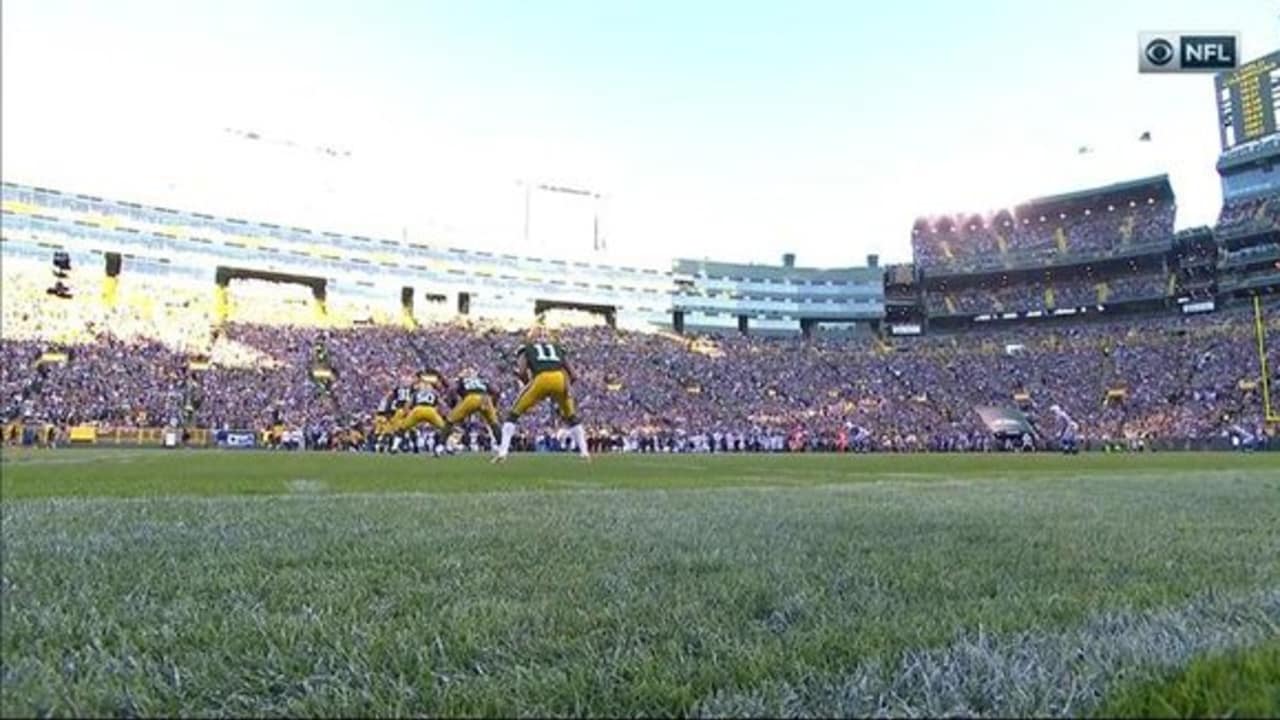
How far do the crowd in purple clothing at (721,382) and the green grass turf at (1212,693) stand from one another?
41168mm

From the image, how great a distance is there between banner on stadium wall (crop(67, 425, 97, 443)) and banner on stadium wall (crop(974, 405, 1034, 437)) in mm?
44351

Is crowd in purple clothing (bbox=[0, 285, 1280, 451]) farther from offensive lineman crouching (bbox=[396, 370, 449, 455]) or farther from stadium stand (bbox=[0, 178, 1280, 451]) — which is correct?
offensive lineman crouching (bbox=[396, 370, 449, 455])

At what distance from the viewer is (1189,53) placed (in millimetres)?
7539

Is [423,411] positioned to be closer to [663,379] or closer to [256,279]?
[663,379]

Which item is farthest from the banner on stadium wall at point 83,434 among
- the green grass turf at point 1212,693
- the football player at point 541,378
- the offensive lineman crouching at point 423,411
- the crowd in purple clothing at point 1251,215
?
the crowd in purple clothing at point 1251,215

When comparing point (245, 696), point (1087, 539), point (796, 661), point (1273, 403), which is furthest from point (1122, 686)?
point (1273, 403)

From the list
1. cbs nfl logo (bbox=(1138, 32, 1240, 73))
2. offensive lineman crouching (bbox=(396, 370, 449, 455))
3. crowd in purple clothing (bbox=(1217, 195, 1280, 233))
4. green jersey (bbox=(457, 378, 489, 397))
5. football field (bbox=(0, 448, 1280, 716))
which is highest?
crowd in purple clothing (bbox=(1217, 195, 1280, 233))

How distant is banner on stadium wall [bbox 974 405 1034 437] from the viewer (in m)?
51.4

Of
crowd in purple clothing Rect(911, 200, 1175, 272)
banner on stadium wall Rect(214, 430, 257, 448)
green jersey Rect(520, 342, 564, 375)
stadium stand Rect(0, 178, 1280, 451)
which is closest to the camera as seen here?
green jersey Rect(520, 342, 564, 375)

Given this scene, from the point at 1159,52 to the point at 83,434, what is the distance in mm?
40348

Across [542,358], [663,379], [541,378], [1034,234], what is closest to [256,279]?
[663,379]

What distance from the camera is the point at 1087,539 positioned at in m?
5.56

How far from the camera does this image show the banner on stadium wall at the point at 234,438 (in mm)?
40250

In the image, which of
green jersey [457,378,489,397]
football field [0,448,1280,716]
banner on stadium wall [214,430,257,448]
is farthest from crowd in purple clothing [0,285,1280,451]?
football field [0,448,1280,716]
